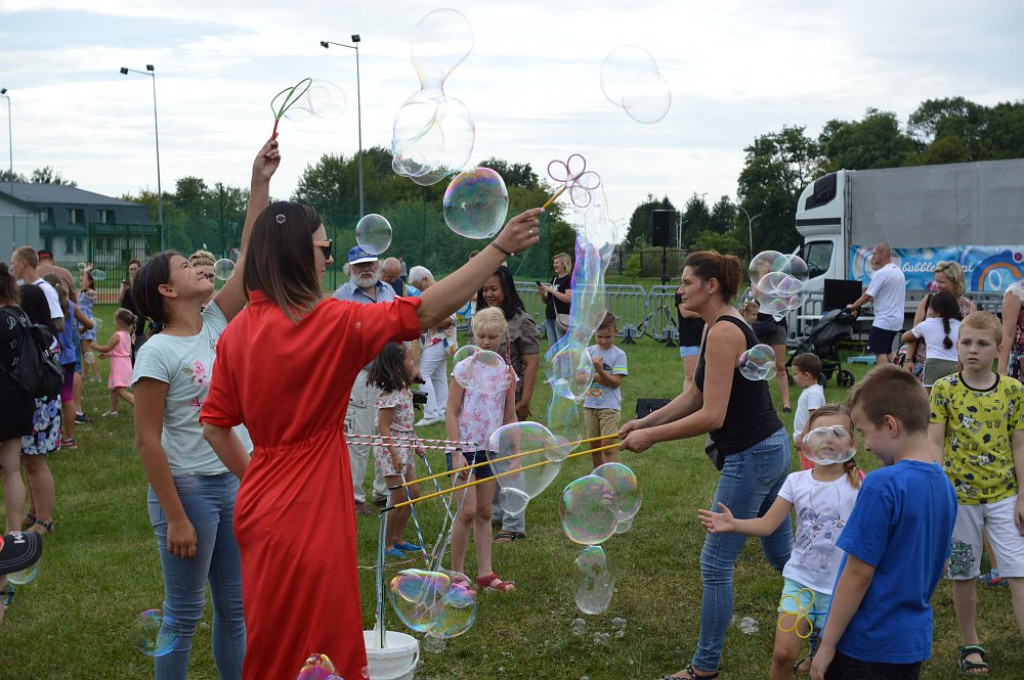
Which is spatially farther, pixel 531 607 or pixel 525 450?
pixel 531 607

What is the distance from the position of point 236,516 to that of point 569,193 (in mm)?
2481

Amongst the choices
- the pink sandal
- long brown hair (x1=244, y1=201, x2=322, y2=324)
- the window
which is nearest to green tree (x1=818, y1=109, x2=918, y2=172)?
the window

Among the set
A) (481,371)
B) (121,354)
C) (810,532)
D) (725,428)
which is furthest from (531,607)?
(121,354)

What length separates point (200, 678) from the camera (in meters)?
4.57

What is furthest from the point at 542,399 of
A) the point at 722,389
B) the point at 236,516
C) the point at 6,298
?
the point at 236,516

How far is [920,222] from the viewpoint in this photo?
61.0 feet

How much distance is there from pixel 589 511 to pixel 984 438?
1960mm

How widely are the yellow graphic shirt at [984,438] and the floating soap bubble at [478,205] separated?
2.42 meters

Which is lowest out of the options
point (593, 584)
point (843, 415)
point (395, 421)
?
point (593, 584)

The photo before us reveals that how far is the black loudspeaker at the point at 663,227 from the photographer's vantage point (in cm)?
1970

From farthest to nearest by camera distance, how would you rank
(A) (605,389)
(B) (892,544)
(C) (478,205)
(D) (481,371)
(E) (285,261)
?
(A) (605,389) < (D) (481,371) < (C) (478,205) < (B) (892,544) < (E) (285,261)

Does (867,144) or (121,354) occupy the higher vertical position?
(867,144)

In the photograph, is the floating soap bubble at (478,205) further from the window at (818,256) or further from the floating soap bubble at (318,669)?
the window at (818,256)

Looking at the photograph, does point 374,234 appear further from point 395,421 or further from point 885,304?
point 885,304
